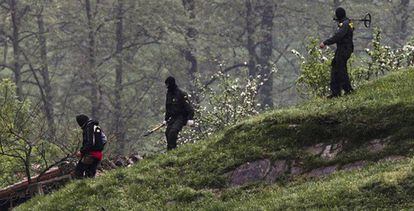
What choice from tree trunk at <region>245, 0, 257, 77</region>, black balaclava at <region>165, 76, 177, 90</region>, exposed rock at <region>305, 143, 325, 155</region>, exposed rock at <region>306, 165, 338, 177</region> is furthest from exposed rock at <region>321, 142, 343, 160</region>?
tree trunk at <region>245, 0, 257, 77</region>

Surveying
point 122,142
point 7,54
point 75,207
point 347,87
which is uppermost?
point 7,54

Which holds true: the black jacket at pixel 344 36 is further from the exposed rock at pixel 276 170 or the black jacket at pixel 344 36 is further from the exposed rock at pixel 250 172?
the exposed rock at pixel 250 172

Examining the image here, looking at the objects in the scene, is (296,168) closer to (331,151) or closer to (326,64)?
(331,151)

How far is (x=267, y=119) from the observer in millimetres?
18344

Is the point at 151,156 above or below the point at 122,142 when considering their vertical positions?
above

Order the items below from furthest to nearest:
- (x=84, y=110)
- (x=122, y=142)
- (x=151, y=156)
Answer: (x=84, y=110), (x=122, y=142), (x=151, y=156)

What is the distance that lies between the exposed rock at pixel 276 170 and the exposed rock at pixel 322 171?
2.49 ft

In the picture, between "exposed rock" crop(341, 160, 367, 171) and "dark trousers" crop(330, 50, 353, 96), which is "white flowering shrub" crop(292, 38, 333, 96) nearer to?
"dark trousers" crop(330, 50, 353, 96)

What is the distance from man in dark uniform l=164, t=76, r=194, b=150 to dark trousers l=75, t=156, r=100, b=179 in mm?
2383

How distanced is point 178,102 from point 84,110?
124 ft

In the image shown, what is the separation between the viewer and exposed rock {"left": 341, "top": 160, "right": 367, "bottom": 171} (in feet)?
49.4

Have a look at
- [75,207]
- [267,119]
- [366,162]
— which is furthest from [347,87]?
[75,207]

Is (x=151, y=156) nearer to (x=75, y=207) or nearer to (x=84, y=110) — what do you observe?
(x=75, y=207)

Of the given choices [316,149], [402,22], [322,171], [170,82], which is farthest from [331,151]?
[402,22]
